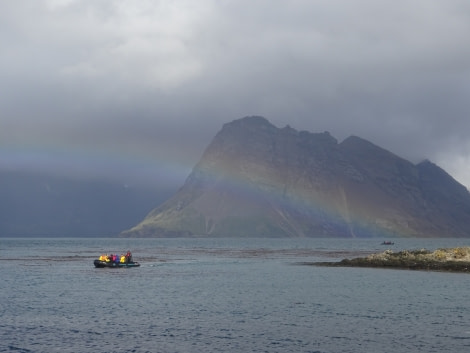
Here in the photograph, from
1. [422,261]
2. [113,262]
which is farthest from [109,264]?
[422,261]

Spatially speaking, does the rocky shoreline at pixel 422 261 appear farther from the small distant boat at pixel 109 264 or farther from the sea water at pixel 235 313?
the small distant boat at pixel 109 264

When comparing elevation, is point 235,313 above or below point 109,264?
below

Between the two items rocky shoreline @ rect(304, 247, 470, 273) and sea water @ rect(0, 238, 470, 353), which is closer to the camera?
sea water @ rect(0, 238, 470, 353)

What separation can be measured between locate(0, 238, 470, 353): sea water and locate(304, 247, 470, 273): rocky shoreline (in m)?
11.5

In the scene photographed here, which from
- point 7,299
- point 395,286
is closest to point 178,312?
point 7,299

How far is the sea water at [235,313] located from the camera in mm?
44094

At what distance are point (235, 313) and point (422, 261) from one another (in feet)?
233

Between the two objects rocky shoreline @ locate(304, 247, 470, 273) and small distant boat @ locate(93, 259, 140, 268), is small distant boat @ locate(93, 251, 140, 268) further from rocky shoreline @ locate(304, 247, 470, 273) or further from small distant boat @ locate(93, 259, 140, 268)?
rocky shoreline @ locate(304, 247, 470, 273)

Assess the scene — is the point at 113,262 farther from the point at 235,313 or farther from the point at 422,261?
the point at 235,313

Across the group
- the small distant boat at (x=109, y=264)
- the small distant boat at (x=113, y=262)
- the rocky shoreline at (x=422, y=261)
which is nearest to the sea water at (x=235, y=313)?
the rocky shoreline at (x=422, y=261)

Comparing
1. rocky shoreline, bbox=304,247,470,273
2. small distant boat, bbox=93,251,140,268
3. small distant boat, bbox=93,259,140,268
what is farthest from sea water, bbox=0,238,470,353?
small distant boat, bbox=93,251,140,268

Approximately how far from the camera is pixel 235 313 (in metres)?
58.8

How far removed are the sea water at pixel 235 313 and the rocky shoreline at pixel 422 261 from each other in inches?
452

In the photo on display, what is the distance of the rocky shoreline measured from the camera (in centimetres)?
11062
